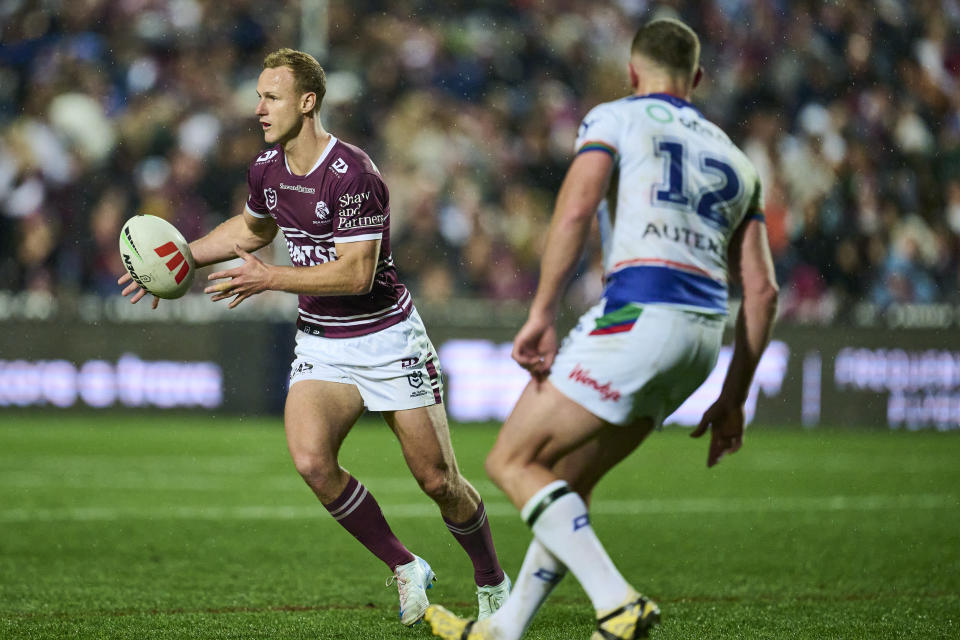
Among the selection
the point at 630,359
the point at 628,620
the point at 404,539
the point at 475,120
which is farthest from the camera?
the point at 475,120

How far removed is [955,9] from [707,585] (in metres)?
14.5

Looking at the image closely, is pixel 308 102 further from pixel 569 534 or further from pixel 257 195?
pixel 569 534

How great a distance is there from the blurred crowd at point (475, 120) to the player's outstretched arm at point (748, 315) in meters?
10.6

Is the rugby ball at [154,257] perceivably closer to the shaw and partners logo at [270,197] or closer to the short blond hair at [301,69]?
the shaw and partners logo at [270,197]

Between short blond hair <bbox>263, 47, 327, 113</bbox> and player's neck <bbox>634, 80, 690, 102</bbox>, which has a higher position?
player's neck <bbox>634, 80, 690, 102</bbox>

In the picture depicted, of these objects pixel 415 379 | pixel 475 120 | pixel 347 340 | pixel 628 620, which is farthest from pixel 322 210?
pixel 475 120

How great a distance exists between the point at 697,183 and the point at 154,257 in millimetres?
2516

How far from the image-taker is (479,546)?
5859mm

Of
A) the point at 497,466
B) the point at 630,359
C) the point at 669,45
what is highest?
the point at 669,45

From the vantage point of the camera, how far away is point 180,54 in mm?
17484

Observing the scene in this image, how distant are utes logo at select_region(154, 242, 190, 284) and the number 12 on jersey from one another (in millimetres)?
2378

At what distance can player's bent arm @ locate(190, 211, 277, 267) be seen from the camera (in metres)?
6.05

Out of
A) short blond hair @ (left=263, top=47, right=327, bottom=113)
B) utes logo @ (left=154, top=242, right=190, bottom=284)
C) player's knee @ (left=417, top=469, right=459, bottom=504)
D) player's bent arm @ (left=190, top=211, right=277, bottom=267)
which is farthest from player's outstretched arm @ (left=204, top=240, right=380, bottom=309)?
player's knee @ (left=417, top=469, right=459, bottom=504)

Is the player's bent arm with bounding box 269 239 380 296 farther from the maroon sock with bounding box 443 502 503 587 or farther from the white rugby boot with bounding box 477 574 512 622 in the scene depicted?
the white rugby boot with bounding box 477 574 512 622
